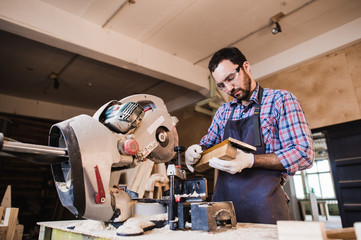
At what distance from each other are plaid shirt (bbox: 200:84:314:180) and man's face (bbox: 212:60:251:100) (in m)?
0.08

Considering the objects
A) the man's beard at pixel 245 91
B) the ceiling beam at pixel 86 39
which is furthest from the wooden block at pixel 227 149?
the ceiling beam at pixel 86 39

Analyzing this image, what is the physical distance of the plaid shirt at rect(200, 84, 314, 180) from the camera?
1.24 m

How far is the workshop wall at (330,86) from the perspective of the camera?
357 cm

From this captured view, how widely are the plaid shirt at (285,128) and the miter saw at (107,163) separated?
486 mm

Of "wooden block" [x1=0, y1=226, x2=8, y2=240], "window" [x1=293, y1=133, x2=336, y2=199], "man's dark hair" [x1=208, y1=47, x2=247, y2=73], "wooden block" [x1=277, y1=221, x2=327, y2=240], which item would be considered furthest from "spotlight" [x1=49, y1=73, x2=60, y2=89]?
"window" [x1=293, y1=133, x2=336, y2=199]

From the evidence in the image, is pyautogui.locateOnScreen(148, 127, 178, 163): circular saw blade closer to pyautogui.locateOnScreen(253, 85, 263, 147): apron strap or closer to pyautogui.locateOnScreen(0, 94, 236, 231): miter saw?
pyautogui.locateOnScreen(0, 94, 236, 231): miter saw

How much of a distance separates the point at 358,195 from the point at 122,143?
12.1 ft

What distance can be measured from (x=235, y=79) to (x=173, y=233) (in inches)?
42.3

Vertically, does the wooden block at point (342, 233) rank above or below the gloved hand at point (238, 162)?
below

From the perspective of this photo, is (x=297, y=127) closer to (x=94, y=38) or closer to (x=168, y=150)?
(x=168, y=150)

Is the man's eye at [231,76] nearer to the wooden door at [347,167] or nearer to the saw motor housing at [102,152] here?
the saw motor housing at [102,152]

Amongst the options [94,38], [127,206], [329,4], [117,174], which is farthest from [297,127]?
[94,38]

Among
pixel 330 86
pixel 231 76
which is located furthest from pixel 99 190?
pixel 330 86

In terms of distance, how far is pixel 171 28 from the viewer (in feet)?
12.1
